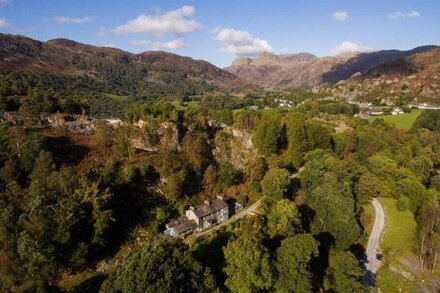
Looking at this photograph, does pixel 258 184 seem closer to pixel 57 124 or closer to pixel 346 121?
pixel 57 124

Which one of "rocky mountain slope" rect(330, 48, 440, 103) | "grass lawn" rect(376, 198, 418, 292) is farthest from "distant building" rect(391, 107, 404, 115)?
"grass lawn" rect(376, 198, 418, 292)

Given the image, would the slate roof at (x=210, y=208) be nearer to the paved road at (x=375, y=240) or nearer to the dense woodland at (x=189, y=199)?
the dense woodland at (x=189, y=199)

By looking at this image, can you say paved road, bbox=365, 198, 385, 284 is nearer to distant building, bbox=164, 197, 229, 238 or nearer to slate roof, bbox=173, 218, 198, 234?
distant building, bbox=164, 197, 229, 238

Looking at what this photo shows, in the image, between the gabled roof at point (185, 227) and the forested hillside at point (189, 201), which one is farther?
the gabled roof at point (185, 227)

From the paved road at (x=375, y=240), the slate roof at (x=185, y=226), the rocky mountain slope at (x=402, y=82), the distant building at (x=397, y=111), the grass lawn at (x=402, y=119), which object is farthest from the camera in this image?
the rocky mountain slope at (x=402, y=82)

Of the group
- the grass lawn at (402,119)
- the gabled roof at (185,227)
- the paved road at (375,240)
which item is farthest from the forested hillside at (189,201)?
the grass lawn at (402,119)

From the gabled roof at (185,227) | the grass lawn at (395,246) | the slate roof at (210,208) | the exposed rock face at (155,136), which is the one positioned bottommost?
the grass lawn at (395,246)
